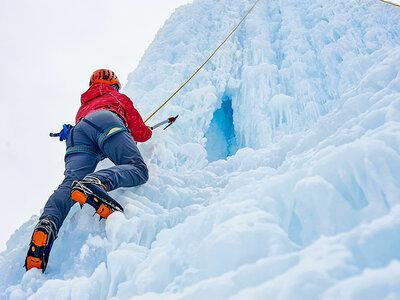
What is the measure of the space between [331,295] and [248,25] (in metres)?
4.54

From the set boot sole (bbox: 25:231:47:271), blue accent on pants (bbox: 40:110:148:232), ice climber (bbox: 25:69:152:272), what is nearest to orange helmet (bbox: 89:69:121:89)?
ice climber (bbox: 25:69:152:272)

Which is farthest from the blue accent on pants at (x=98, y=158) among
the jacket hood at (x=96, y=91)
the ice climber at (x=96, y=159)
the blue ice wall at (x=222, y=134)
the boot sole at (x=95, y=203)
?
the blue ice wall at (x=222, y=134)

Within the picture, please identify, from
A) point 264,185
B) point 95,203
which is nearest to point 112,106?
point 95,203

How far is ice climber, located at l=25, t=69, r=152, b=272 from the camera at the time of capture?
6.15 feet

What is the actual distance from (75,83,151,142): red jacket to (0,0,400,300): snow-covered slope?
0.33 metres

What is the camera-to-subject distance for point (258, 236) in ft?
4.07

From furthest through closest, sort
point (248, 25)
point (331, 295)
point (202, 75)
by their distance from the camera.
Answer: point (248, 25) → point (202, 75) → point (331, 295)

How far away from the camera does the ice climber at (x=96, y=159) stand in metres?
1.88

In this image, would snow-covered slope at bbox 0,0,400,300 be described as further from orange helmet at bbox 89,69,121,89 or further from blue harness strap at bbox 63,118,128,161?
orange helmet at bbox 89,69,121,89

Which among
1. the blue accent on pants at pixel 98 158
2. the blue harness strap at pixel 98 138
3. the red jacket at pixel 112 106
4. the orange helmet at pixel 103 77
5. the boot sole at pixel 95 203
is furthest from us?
the orange helmet at pixel 103 77

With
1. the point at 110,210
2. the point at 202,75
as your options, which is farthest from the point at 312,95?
the point at 110,210

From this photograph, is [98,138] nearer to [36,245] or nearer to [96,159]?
[96,159]

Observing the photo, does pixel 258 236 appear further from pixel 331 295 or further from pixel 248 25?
pixel 248 25

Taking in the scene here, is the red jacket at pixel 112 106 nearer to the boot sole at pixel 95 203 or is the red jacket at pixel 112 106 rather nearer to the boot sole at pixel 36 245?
the boot sole at pixel 95 203
